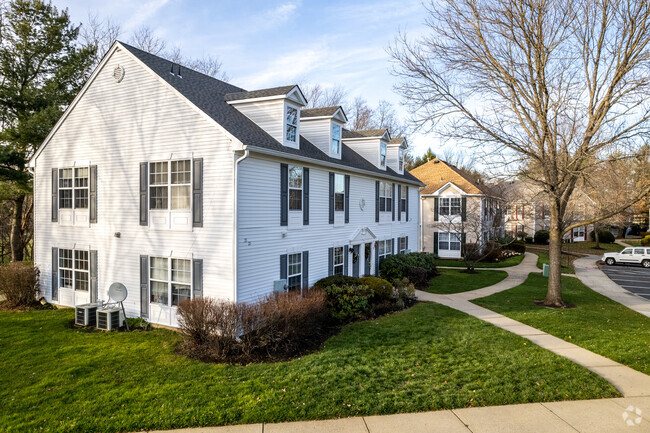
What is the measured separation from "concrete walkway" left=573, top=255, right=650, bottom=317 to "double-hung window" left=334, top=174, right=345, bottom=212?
11345 mm

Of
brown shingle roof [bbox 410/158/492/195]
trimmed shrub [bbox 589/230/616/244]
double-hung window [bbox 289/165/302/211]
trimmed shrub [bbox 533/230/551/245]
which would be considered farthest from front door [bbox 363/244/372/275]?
trimmed shrub [bbox 589/230/616/244]

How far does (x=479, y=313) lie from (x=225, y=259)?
27.9 feet

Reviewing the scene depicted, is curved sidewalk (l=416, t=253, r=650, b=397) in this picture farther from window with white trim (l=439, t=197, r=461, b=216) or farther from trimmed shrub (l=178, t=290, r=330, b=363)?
window with white trim (l=439, t=197, r=461, b=216)

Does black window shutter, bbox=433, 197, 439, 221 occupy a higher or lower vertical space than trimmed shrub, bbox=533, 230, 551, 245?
higher

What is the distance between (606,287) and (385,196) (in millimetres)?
12031

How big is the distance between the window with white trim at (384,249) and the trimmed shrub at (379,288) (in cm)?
487

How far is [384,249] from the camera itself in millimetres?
19734

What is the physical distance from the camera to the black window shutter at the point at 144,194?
11.4 meters

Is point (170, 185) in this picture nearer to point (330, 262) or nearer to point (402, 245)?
point (330, 262)

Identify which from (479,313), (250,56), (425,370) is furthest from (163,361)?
(250,56)

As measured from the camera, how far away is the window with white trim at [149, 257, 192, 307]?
10805mm

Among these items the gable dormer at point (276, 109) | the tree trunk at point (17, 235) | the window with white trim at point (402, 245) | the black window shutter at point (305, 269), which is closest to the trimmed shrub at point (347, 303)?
the black window shutter at point (305, 269)

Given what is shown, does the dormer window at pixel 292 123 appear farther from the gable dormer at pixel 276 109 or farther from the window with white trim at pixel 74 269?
the window with white trim at pixel 74 269

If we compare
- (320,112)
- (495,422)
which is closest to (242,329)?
(495,422)
